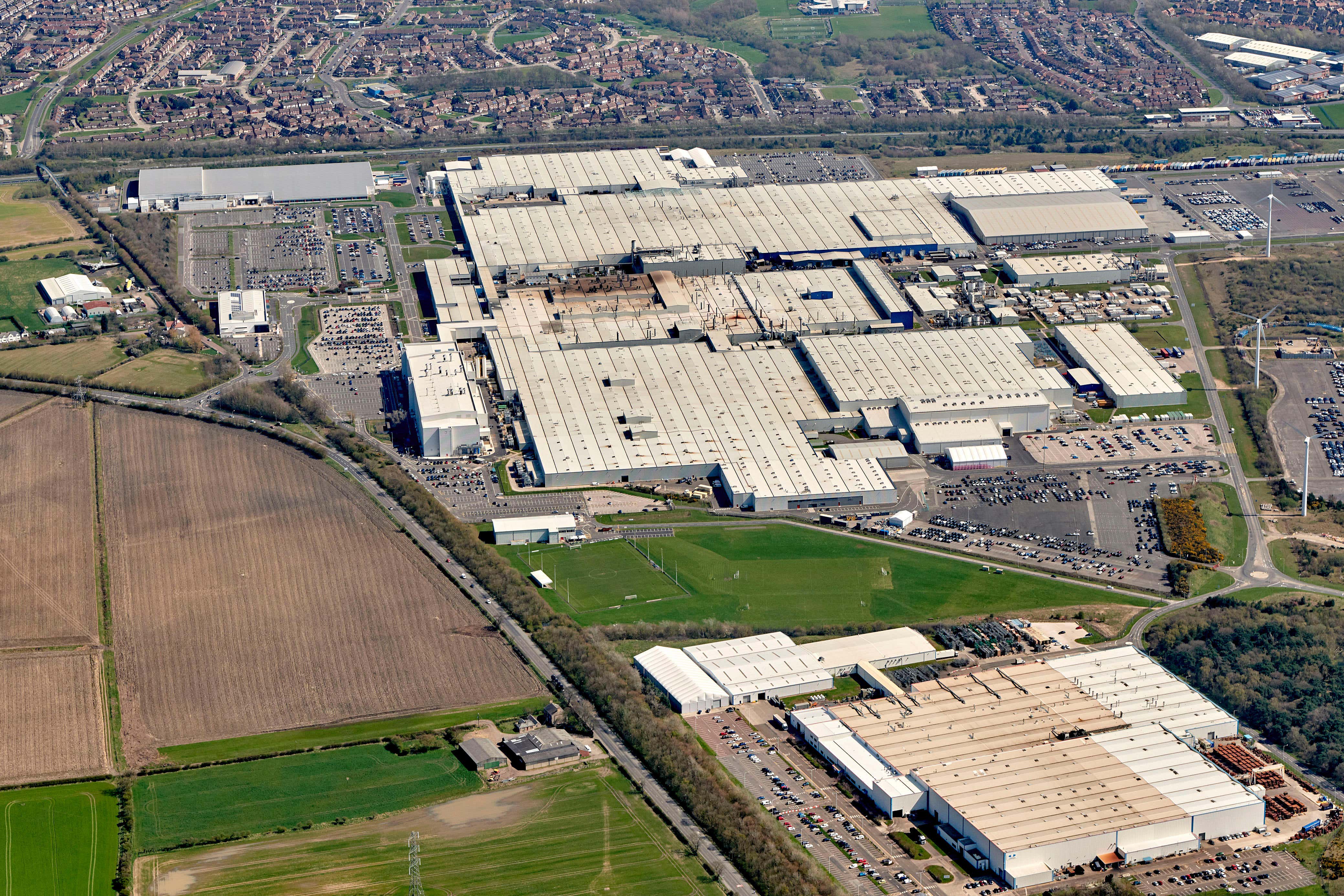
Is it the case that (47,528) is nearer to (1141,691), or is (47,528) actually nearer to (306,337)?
(306,337)

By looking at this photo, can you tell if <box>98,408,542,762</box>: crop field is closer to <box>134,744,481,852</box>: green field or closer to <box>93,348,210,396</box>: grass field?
<box>134,744,481,852</box>: green field

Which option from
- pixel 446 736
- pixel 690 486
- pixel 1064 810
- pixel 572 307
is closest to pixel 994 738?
pixel 1064 810

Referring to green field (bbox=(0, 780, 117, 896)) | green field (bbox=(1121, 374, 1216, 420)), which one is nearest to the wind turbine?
green field (bbox=(1121, 374, 1216, 420))

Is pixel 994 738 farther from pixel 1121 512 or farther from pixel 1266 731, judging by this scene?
pixel 1121 512

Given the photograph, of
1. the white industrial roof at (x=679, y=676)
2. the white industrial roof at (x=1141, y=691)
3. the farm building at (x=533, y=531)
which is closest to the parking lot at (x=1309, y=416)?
the white industrial roof at (x=1141, y=691)

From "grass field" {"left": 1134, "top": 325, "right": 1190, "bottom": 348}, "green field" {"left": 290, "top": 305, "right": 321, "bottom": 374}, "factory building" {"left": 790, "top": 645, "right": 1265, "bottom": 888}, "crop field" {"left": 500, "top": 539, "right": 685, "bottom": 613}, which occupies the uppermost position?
"grass field" {"left": 1134, "top": 325, "right": 1190, "bottom": 348}

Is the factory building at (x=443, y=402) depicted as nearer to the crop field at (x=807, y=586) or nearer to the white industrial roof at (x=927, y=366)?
the crop field at (x=807, y=586)

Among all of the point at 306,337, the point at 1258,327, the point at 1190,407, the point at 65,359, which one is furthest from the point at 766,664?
the point at 65,359

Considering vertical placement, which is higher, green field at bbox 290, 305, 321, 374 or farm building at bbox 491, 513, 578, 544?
green field at bbox 290, 305, 321, 374
